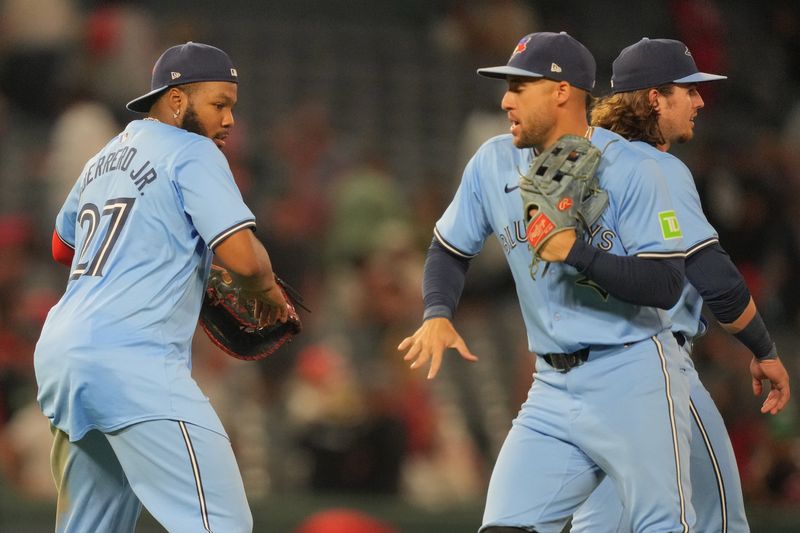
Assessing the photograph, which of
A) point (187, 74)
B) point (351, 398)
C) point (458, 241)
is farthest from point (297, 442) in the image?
point (187, 74)

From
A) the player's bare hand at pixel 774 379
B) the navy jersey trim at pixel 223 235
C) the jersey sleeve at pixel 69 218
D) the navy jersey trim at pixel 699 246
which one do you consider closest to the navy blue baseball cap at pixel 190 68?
the jersey sleeve at pixel 69 218

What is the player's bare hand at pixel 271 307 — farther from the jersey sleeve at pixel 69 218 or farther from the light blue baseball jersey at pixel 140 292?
the jersey sleeve at pixel 69 218

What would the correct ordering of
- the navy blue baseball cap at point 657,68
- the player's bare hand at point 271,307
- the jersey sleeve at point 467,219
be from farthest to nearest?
1. the navy blue baseball cap at point 657,68
2. the jersey sleeve at point 467,219
3. the player's bare hand at point 271,307

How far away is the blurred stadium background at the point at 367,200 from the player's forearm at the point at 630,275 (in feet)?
10.9

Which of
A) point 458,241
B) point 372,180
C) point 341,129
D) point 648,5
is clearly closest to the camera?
point 458,241

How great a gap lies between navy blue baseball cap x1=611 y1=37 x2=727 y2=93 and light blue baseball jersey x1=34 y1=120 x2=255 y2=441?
1.61m

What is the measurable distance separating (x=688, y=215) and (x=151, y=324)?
1.87 metres

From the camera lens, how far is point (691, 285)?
15.0 feet

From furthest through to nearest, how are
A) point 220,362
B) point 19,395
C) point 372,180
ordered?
point 372,180 → point 220,362 → point 19,395

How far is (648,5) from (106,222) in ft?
30.1

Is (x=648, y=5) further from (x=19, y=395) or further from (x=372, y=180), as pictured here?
(x=19, y=395)

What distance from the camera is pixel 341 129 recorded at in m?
10.5

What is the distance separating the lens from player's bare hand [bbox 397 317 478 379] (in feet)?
13.5

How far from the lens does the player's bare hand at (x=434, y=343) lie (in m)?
4.12
